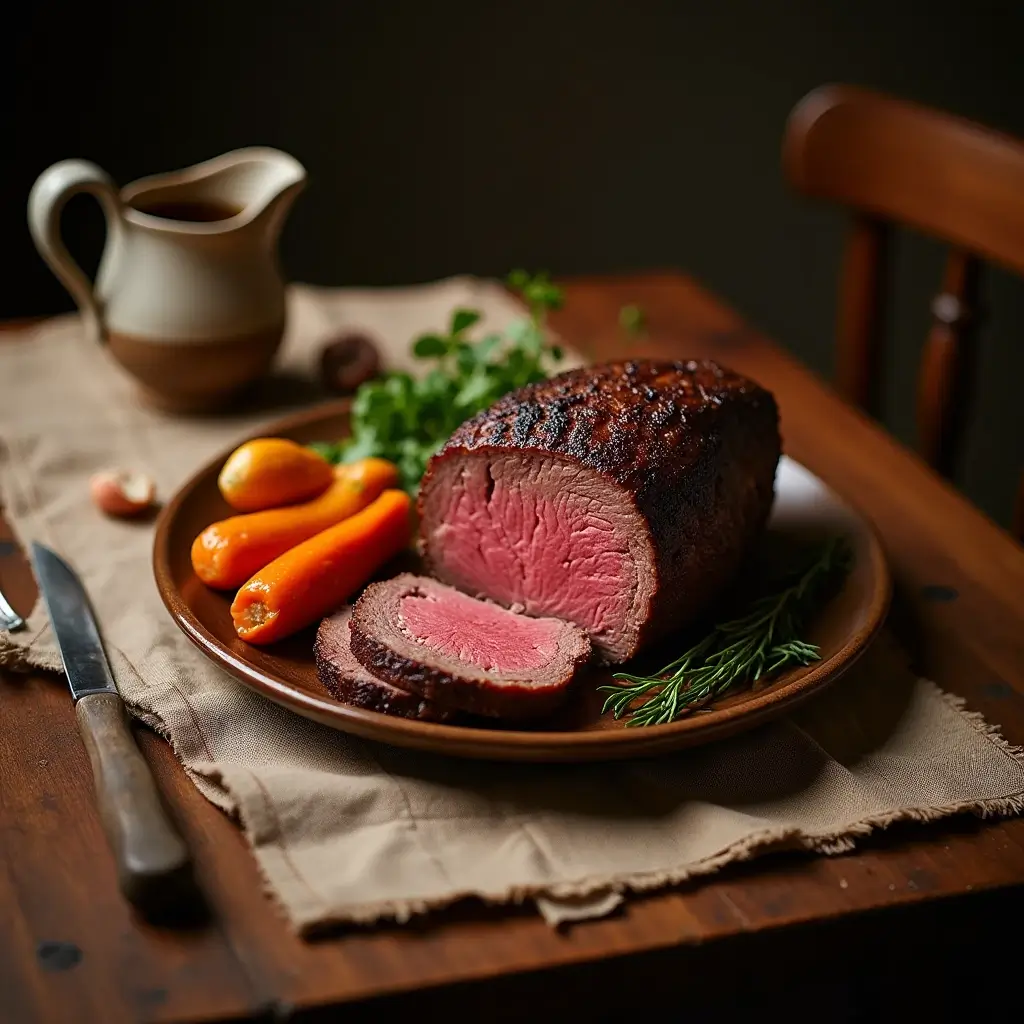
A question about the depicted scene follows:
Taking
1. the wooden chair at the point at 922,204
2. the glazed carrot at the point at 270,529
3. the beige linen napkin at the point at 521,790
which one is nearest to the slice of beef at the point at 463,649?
the beige linen napkin at the point at 521,790

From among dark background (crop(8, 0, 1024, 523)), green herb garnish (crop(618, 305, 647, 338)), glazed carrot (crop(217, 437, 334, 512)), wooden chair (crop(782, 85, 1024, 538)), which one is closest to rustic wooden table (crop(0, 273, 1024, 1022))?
glazed carrot (crop(217, 437, 334, 512))

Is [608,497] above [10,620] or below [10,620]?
above

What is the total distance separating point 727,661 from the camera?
1.78m

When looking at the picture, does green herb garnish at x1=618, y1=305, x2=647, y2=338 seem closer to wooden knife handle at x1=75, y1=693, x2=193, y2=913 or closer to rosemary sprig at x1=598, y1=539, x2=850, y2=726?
rosemary sprig at x1=598, y1=539, x2=850, y2=726

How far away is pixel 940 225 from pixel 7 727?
2.16 metres

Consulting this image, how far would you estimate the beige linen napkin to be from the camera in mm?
1463

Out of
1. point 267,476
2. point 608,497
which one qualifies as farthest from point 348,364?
point 608,497

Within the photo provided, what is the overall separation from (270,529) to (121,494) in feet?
1.40

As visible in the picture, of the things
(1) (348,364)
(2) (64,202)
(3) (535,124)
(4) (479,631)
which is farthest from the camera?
(3) (535,124)

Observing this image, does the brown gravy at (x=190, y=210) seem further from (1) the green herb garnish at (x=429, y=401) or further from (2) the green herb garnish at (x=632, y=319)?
(2) the green herb garnish at (x=632, y=319)

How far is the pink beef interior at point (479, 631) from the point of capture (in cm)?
170

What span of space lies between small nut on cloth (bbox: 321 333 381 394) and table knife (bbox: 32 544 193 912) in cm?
102

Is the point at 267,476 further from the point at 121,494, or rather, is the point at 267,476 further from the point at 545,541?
the point at 545,541

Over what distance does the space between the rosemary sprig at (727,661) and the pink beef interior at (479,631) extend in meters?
0.11
